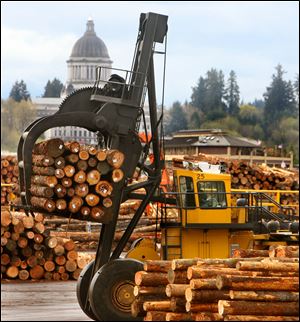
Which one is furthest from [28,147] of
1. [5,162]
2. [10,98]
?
[10,98]

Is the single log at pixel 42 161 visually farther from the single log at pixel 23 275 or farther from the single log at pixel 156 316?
the single log at pixel 23 275

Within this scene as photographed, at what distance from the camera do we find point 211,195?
21.3m

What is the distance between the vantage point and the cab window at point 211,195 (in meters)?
21.1

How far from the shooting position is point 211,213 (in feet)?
69.0

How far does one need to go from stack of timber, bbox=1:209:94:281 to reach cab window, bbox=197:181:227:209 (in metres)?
5.33

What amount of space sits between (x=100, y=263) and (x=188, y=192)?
8.85 feet

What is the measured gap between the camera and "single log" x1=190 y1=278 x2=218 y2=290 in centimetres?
1432

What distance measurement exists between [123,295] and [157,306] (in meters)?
2.48

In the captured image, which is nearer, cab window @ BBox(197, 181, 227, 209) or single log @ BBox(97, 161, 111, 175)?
single log @ BBox(97, 161, 111, 175)

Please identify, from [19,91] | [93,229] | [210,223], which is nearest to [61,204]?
[210,223]

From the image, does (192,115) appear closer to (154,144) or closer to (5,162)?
(5,162)

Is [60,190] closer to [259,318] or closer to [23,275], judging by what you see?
[259,318]

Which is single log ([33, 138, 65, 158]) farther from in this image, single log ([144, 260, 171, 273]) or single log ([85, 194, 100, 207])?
single log ([144, 260, 171, 273])

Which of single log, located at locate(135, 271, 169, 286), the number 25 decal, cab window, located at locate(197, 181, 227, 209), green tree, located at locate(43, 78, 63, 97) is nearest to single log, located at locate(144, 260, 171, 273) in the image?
single log, located at locate(135, 271, 169, 286)
